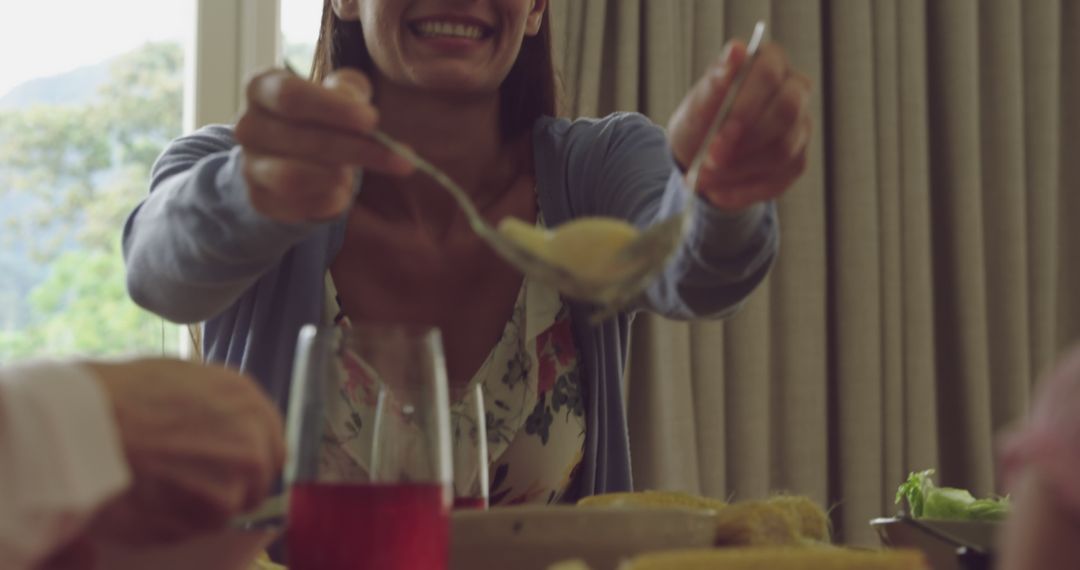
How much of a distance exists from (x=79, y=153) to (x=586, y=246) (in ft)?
6.23

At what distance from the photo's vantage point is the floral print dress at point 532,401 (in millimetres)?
1267

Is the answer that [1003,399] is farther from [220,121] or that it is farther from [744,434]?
[220,121]

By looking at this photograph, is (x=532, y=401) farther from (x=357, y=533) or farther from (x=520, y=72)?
(x=357, y=533)

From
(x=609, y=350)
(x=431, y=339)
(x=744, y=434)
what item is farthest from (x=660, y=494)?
(x=744, y=434)

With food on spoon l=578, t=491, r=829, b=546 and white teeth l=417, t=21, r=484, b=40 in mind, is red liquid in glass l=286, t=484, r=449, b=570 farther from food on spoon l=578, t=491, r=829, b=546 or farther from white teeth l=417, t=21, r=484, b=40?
white teeth l=417, t=21, r=484, b=40

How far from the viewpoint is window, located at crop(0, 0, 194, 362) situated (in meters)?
2.35

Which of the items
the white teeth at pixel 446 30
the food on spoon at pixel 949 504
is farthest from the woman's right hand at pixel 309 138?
the food on spoon at pixel 949 504

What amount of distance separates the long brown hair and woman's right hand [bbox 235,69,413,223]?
67 cm

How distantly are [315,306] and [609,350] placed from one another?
0.30 metres

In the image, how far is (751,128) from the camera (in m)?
0.83

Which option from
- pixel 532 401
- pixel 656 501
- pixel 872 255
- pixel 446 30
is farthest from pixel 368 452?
pixel 872 255

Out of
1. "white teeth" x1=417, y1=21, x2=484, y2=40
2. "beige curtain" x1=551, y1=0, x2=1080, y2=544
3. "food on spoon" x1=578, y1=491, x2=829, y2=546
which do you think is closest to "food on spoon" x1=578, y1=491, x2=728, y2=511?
"food on spoon" x1=578, y1=491, x2=829, y2=546

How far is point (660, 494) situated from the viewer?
30.0 inches

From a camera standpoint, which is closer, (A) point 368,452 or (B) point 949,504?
(A) point 368,452
